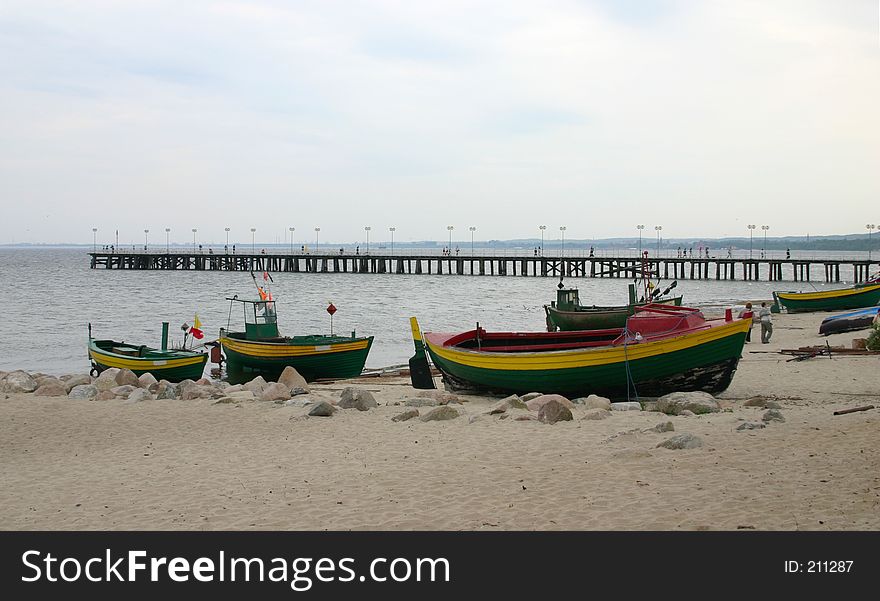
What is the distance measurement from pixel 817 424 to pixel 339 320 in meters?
37.5

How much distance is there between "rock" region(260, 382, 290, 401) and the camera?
→ 660 inches

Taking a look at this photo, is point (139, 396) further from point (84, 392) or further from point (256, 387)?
point (256, 387)

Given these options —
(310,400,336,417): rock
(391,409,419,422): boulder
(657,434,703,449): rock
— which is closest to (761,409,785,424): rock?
(657,434,703,449): rock

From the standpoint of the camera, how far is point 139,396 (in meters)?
17.2

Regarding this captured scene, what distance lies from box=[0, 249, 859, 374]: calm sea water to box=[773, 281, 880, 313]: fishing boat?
9818 mm

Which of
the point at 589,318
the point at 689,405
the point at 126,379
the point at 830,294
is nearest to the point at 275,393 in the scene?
the point at 126,379

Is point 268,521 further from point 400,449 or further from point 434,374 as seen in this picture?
point 434,374

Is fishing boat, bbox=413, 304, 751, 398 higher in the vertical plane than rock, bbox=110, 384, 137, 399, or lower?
higher

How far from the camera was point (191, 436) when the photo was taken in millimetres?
13492

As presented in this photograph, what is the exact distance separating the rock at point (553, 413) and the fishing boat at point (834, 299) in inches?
1157

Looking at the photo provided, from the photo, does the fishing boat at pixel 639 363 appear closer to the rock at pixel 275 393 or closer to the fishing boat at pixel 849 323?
the rock at pixel 275 393

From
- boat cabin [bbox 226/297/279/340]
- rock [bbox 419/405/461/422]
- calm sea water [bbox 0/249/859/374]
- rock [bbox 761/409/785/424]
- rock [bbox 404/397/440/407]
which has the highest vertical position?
boat cabin [bbox 226/297/279/340]

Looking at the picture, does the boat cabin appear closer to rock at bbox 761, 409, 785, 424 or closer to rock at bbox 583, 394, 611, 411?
rock at bbox 583, 394, 611, 411
